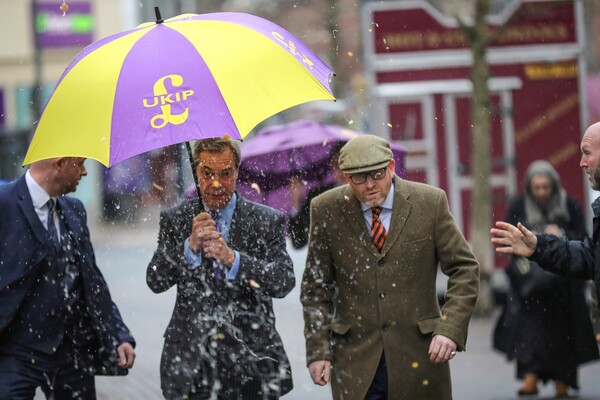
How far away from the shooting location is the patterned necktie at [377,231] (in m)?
6.32

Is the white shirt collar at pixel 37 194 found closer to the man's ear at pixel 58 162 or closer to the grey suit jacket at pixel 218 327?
the man's ear at pixel 58 162

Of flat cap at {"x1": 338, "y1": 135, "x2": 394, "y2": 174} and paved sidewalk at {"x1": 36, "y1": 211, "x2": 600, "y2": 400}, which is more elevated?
flat cap at {"x1": 338, "y1": 135, "x2": 394, "y2": 174}

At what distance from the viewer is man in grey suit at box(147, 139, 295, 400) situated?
6.22m

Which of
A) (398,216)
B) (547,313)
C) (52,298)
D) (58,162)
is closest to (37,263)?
(52,298)

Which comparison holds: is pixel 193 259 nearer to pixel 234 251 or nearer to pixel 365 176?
pixel 234 251

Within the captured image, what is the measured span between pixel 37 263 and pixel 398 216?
1.86 metres

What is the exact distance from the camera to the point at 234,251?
244 inches

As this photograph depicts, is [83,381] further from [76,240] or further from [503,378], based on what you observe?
[503,378]

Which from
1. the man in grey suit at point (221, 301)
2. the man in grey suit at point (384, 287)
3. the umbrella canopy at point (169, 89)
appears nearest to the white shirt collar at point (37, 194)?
the umbrella canopy at point (169, 89)

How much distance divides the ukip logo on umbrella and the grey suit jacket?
2.66 feet

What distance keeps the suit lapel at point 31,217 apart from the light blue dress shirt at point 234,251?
807 millimetres

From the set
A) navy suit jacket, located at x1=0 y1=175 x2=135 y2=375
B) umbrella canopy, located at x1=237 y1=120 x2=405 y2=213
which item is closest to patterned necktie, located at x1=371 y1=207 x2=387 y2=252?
navy suit jacket, located at x1=0 y1=175 x2=135 y2=375

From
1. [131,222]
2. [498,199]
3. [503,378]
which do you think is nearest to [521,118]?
[498,199]

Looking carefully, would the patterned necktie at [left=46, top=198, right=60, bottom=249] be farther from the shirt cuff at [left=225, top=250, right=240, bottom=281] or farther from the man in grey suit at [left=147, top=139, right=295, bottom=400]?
the shirt cuff at [left=225, top=250, right=240, bottom=281]
